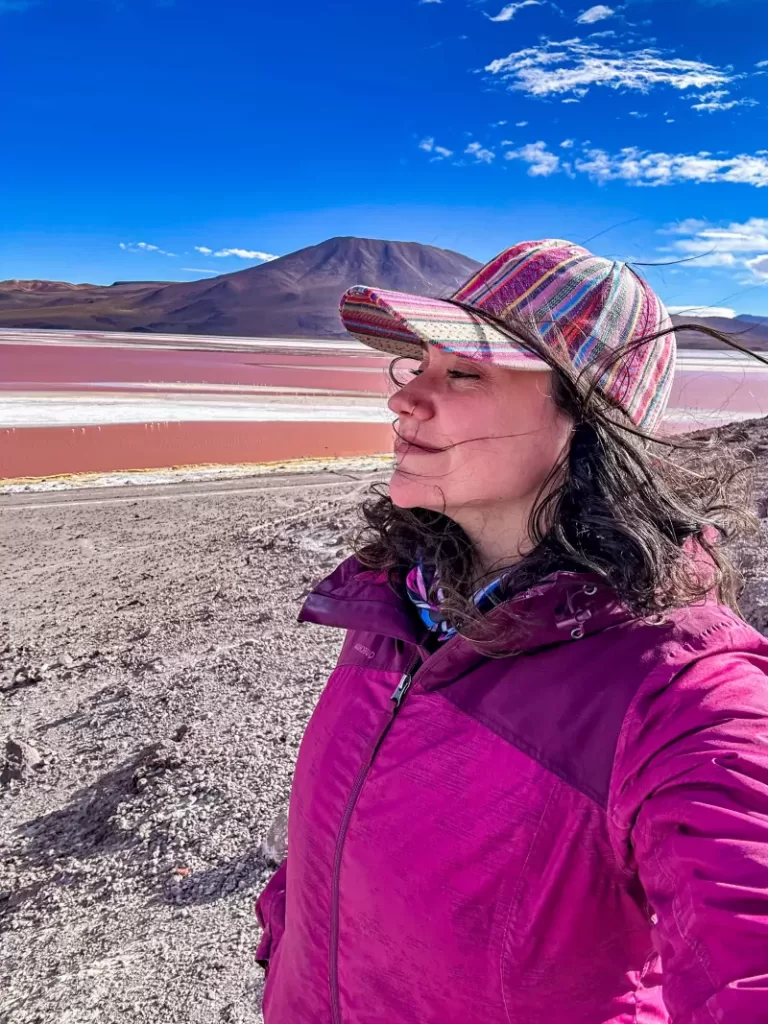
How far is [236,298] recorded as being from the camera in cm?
12325

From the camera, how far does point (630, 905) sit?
2.62 feet

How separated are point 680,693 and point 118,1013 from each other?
208 cm

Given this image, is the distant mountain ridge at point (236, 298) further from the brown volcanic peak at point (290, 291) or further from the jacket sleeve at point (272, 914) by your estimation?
the jacket sleeve at point (272, 914)

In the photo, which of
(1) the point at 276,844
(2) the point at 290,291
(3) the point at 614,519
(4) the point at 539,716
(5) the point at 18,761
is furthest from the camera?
(2) the point at 290,291

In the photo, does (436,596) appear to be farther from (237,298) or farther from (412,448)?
(237,298)

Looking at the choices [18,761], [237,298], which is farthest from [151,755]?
[237,298]

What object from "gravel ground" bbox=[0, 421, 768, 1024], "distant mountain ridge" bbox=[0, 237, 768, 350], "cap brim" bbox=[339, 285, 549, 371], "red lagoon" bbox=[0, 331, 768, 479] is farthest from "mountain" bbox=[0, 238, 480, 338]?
"cap brim" bbox=[339, 285, 549, 371]

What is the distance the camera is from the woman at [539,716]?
0.72 m

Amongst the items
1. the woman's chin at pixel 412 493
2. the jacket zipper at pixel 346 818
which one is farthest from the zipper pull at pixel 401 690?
the woman's chin at pixel 412 493

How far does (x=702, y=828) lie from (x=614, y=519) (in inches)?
15.3

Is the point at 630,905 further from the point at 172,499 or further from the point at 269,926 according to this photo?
the point at 172,499

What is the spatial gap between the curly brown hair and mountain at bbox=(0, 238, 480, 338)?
8734cm

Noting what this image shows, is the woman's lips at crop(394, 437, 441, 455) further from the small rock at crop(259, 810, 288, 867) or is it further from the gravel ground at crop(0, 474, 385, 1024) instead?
the small rock at crop(259, 810, 288, 867)

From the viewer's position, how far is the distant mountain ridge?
4067 inches
